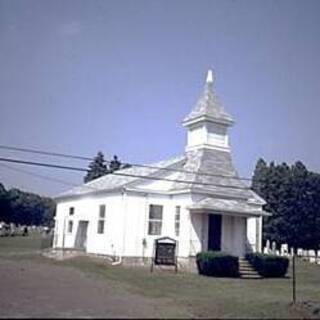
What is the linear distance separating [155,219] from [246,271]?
6.03 metres

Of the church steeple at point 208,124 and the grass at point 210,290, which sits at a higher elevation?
the church steeple at point 208,124

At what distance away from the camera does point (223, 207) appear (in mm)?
29047

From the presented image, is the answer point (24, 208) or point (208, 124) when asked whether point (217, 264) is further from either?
point (24, 208)

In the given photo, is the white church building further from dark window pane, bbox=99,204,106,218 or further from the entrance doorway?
the entrance doorway

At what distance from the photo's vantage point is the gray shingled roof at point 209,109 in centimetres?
3341

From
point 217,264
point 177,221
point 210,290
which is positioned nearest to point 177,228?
point 177,221

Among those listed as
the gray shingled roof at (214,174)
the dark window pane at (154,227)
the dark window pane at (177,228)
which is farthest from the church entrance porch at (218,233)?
the dark window pane at (154,227)

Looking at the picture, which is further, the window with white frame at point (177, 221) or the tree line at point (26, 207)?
the tree line at point (26, 207)

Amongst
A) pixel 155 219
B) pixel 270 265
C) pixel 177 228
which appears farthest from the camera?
pixel 155 219

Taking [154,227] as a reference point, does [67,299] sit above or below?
below

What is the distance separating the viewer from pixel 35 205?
12481cm

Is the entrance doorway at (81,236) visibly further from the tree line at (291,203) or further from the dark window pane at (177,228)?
the tree line at (291,203)

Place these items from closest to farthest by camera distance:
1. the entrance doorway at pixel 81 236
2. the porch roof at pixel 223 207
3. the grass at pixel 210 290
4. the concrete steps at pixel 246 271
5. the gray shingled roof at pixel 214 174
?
the grass at pixel 210 290
the concrete steps at pixel 246 271
the porch roof at pixel 223 207
the gray shingled roof at pixel 214 174
the entrance doorway at pixel 81 236

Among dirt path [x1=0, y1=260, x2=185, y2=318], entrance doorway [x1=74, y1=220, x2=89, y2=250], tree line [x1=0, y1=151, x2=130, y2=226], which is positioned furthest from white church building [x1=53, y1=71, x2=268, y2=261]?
tree line [x1=0, y1=151, x2=130, y2=226]
